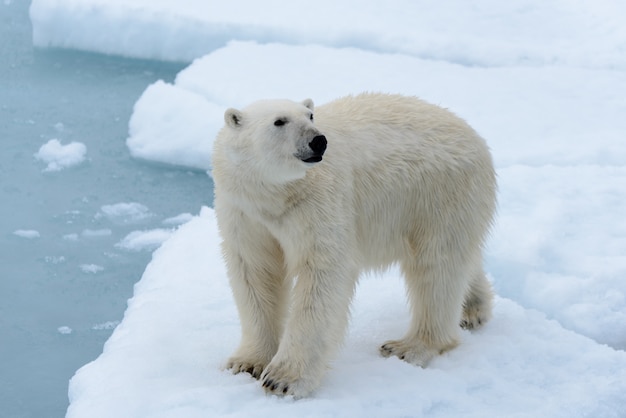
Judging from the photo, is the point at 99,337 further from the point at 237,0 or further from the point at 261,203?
the point at 237,0

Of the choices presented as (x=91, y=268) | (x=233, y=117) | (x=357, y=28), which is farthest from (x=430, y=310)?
(x=357, y=28)

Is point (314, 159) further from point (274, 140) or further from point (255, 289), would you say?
point (255, 289)

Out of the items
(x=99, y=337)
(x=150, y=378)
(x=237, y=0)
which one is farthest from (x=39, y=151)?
(x=150, y=378)

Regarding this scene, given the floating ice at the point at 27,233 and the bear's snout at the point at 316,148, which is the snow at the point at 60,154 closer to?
the floating ice at the point at 27,233

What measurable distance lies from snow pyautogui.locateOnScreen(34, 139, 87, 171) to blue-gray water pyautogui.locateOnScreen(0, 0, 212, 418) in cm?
7

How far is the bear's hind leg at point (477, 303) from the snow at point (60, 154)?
13.1ft

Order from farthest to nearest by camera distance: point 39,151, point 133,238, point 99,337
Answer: point 39,151 → point 133,238 → point 99,337

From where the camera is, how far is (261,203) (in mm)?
3256

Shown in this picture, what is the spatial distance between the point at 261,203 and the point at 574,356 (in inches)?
57.7

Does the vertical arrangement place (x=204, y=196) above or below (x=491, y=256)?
below

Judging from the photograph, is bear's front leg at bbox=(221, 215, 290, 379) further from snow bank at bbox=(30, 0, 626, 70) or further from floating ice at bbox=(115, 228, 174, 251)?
snow bank at bbox=(30, 0, 626, 70)

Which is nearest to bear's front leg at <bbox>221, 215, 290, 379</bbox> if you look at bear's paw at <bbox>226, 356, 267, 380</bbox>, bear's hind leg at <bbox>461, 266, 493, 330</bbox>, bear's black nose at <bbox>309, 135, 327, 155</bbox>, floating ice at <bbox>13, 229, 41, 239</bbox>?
bear's paw at <bbox>226, 356, 267, 380</bbox>

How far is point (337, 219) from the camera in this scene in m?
3.33

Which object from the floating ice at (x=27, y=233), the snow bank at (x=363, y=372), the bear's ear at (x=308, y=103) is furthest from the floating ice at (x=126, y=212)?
the bear's ear at (x=308, y=103)
